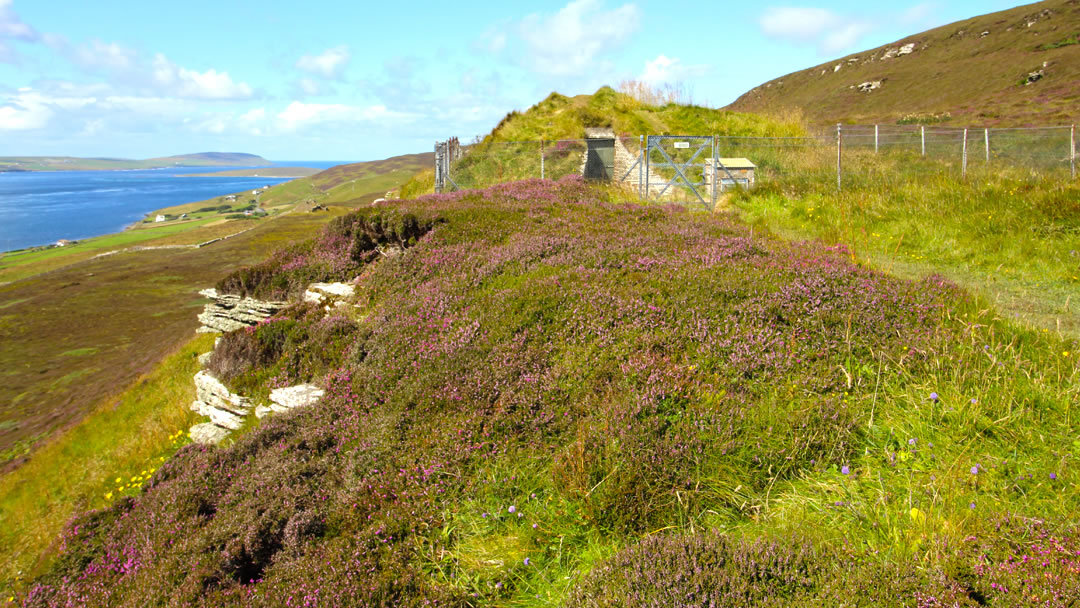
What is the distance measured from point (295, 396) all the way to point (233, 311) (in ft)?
15.3

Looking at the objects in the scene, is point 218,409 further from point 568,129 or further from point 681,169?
point 568,129

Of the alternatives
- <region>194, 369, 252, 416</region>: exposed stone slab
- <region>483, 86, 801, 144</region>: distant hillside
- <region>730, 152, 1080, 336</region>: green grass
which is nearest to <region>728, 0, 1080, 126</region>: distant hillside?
<region>483, 86, 801, 144</region>: distant hillside

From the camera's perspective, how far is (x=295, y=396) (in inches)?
250

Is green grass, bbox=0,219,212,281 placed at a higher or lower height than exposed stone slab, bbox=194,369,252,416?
higher

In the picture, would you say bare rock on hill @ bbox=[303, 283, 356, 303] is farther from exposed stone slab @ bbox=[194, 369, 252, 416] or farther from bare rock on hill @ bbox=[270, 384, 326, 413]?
bare rock on hill @ bbox=[270, 384, 326, 413]

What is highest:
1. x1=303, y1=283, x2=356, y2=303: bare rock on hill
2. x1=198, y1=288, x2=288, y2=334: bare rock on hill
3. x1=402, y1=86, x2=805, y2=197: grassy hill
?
x1=402, y1=86, x2=805, y2=197: grassy hill

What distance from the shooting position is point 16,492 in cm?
1194

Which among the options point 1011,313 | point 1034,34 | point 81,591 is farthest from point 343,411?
point 1034,34

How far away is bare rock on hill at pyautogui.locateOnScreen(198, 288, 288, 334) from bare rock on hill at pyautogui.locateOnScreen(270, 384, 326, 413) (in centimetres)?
340

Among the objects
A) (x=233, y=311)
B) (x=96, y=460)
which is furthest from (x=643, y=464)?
(x=96, y=460)

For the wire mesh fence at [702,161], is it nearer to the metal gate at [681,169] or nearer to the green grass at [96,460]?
the metal gate at [681,169]

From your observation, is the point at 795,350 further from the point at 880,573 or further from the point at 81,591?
the point at 81,591

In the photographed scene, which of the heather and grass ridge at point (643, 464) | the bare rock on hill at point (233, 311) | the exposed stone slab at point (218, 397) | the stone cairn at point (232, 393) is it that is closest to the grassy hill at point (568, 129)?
the bare rock on hill at point (233, 311)

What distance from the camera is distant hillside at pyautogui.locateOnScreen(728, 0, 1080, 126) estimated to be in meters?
48.5
